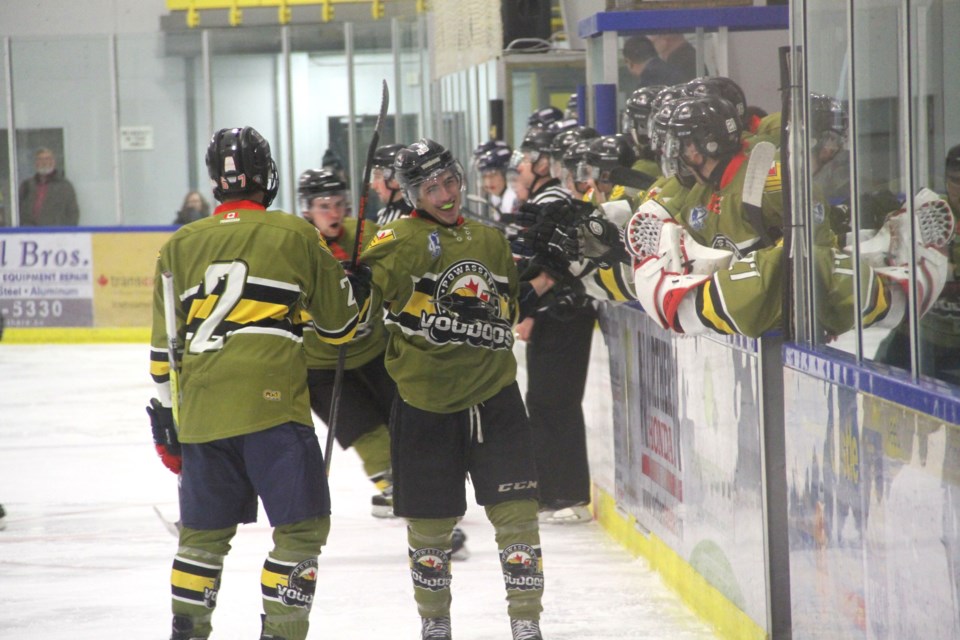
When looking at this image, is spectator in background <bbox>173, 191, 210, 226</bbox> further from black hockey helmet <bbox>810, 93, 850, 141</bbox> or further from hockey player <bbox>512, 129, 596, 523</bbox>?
black hockey helmet <bbox>810, 93, 850, 141</bbox>

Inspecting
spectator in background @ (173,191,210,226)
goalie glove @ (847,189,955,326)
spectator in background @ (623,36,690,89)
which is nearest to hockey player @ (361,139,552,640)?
goalie glove @ (847,189,955,326)

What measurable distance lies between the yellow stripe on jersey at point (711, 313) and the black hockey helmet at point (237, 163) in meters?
1.06

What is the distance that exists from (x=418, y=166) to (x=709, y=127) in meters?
0.78

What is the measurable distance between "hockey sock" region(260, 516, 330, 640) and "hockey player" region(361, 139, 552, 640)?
492 mm

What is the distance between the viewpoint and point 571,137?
528 cm

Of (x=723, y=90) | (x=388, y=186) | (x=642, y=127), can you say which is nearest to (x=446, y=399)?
(x=723, y=90)

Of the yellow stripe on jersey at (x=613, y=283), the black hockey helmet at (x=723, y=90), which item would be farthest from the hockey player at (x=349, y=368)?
the black hockey helmet at (x=723, y=90)

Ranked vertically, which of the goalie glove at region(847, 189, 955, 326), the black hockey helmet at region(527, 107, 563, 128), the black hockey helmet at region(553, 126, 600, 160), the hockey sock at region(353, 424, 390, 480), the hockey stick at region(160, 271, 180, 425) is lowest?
the hockey sock at region(353, 424, 390, 480)

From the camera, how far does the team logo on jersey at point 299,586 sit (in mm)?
3178

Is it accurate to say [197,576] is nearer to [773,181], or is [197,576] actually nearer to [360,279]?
[360,279]

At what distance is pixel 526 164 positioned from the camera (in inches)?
230

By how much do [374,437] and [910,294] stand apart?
3027mm

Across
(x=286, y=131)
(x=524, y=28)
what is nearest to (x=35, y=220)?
(x=286, y=131)

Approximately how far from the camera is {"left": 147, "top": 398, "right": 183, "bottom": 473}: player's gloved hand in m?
3.30
